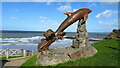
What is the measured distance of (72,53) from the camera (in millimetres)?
9133

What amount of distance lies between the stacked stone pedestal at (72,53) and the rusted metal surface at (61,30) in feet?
1.78

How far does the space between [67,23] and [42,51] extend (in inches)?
116

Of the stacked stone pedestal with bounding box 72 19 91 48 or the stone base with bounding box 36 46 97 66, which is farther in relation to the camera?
the stacked stone pedestal with bounding box 72 19 91 48

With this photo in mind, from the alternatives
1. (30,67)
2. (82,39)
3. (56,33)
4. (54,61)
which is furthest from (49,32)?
(82,39)

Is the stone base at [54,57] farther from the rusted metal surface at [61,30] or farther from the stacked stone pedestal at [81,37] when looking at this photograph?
the stacked stone pedestal at [81,37]

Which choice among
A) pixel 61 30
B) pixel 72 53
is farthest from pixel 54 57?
pixel 61 30

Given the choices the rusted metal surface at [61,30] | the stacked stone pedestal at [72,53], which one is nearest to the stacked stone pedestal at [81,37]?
the stacked stone pedestal at [72,53]

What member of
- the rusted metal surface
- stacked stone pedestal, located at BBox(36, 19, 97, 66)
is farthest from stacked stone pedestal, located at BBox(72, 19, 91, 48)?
the rusted metal surface

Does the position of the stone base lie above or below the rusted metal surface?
below

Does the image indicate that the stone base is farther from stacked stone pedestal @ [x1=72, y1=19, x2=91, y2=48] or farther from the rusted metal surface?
stacked stone pedestal @ [x1=72, y1=19, x2=91, y2=48]

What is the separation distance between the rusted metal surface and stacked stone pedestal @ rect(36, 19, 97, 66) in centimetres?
54

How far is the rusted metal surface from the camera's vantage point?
8.51 metres

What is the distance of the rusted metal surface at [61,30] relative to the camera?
335 inches

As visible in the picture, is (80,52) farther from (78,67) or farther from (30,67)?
→ (30,67)
